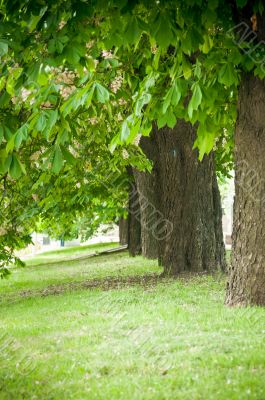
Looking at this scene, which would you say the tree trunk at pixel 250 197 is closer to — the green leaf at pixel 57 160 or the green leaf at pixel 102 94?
the green leaf at pixel 102 94

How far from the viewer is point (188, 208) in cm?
1308

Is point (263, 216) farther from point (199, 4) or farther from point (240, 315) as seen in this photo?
point (199, 4)

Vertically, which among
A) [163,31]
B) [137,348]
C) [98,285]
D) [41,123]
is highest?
[163,31]

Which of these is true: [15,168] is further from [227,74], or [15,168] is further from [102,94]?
[227,74]

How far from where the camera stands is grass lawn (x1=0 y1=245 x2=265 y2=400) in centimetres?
545

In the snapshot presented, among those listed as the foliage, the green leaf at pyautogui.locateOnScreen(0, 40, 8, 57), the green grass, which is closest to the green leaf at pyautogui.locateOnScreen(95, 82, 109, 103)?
the foliage

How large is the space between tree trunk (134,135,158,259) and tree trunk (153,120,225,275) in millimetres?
4235

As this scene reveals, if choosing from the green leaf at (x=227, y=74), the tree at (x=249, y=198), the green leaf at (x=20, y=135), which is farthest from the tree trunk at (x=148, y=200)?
the green leaf at (x=20, y=135)

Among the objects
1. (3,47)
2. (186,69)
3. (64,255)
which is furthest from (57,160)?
(64,255)

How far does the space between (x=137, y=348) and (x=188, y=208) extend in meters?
6.62

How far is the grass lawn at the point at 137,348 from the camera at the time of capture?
5.45 m

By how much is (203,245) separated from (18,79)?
760 cm

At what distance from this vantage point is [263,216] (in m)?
8.20

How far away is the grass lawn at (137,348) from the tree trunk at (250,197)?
0.38 m
